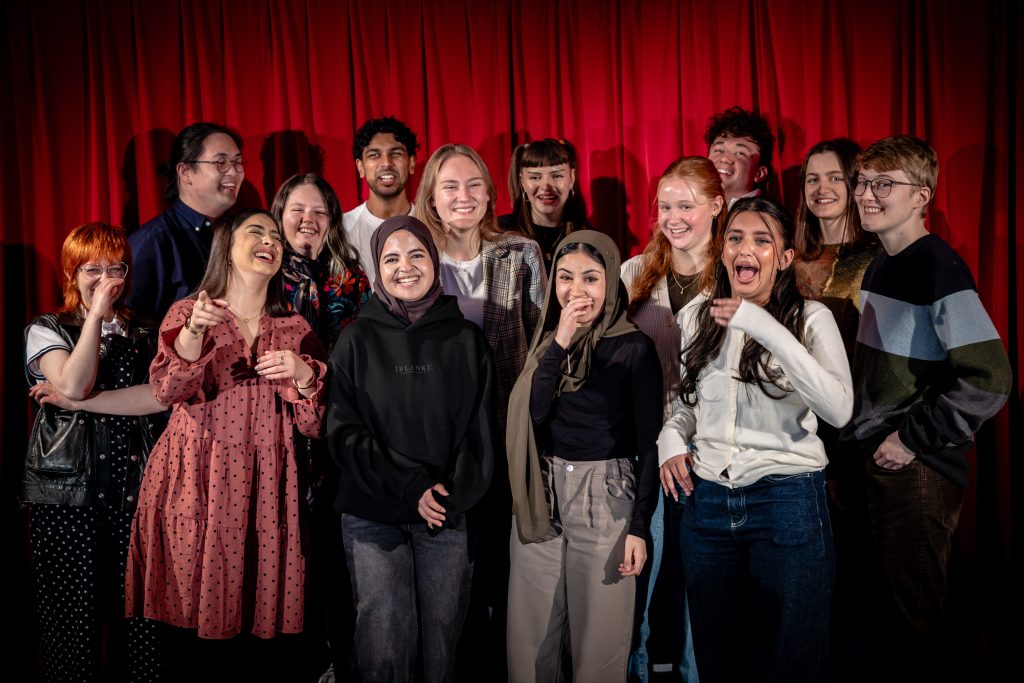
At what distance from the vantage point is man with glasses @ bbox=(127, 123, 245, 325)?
3264mm

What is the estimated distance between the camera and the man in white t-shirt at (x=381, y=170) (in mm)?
3664

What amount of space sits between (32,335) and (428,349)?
155cm

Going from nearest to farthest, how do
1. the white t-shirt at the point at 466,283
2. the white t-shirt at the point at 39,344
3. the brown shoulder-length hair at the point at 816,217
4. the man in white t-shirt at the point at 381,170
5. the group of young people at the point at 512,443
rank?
the group of young people at the point at 512,443 → the white t-shirt at the point at 39,344 → the white t-shirt at the point at 466,283 → the brown shoulder-length hair at the point at 816,217 → the man in white t-shirt at the point at 381,170

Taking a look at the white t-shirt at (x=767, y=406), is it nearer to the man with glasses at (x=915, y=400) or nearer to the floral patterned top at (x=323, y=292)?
the man with glasses at (x=915, y=400)

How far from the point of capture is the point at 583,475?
239 centimetres

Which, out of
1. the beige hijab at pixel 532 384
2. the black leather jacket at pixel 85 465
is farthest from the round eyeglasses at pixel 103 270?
the beige hijab at pixel 532 384

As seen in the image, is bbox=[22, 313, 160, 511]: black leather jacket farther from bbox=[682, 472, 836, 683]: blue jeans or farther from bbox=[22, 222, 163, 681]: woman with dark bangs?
bbox=[682, 472, 836, 683]: blue jeans

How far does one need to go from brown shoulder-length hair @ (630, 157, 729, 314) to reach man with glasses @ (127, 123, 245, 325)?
199cm

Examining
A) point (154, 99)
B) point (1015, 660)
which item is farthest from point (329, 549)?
point (1015, 660)

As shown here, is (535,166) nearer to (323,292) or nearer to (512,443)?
(323,292)

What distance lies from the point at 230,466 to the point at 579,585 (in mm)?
1243

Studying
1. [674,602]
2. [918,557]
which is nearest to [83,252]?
[674,602]

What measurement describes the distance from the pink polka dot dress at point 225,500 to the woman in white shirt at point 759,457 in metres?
1.30

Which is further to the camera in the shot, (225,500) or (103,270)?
(103,270)
